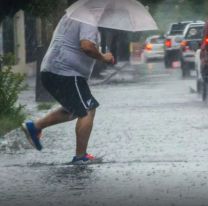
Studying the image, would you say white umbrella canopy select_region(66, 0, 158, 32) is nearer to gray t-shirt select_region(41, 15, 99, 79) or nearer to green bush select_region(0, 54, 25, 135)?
gray t-shirt select_region(41, 15, 99, 79)

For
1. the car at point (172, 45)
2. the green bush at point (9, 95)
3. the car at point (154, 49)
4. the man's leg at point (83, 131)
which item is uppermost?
the man's leg at point (83, 131)

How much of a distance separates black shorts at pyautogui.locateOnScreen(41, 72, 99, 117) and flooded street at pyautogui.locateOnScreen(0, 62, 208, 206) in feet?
1.65

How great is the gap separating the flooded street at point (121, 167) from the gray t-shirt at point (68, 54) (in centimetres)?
82

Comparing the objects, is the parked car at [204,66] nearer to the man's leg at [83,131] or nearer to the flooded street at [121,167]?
the flooded street at [121,167]

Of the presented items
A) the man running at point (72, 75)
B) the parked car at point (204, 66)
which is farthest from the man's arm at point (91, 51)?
the parked car at point (204, 66)

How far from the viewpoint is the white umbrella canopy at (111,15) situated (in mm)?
7688

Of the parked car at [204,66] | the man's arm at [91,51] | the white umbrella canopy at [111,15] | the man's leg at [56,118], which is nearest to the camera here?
the white umbrella canopy at [111,15]

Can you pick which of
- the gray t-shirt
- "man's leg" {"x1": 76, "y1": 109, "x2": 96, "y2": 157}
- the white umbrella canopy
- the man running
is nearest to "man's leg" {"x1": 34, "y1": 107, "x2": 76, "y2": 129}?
the man running

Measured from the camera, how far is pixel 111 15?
26.3 feet

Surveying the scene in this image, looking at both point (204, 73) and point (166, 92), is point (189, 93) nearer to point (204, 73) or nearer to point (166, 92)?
point (166, 92)

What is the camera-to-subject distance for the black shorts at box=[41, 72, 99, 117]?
9.00 m

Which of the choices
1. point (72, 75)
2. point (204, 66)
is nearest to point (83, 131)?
point (72, 75)

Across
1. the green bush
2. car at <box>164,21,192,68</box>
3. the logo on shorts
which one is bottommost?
car at <box>164,21,192,68</box>

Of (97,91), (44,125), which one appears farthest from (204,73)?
(44,125)
